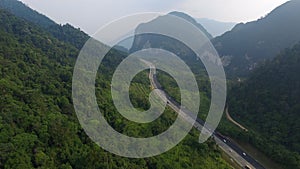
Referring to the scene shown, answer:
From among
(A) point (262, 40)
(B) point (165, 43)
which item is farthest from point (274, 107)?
(B) point (165, 43)

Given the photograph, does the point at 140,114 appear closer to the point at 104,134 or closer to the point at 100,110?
the point at 100,110

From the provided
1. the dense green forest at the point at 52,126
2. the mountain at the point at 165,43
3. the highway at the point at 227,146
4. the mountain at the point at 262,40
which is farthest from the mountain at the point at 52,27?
the mountain at the point at 262,40

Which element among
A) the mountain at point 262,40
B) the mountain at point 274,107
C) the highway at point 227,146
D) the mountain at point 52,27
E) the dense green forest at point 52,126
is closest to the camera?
the dense green forest at point 52,126

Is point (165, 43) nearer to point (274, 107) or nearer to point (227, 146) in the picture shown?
point (274, 107)

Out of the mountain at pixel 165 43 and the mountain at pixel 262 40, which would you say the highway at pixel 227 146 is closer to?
the mountain at pixel 262 40

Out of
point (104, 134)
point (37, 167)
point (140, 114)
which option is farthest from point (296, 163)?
point (37, 167)

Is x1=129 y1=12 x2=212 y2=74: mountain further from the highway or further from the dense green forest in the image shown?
the dense green forest
